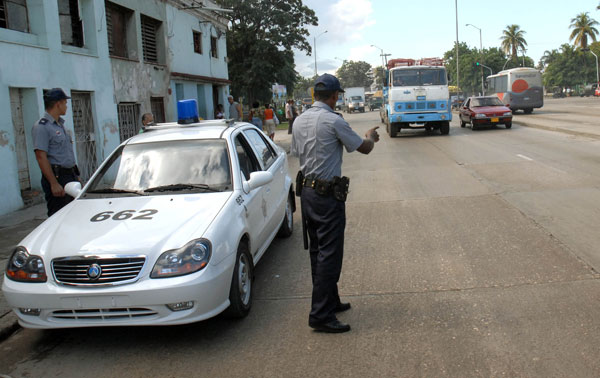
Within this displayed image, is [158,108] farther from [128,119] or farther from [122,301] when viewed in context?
[122,301]

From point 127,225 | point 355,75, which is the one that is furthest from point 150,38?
point 355,75

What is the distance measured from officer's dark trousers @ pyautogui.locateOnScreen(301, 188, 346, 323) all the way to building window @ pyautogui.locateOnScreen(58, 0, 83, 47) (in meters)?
10.5

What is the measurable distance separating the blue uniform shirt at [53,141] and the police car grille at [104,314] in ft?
8.24

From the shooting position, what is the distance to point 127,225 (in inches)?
164

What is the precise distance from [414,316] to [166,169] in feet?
8.72

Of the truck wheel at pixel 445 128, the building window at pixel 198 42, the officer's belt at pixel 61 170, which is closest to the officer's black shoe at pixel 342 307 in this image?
the officer's belt at pixel 61 170

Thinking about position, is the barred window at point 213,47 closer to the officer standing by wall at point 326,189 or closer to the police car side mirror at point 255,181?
the police car side mirror at point 255,181

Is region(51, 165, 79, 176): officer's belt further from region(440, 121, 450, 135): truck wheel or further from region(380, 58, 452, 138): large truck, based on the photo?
region(440, 121, 450, 135): truck wheel

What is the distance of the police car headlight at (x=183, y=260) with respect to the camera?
3.79 m

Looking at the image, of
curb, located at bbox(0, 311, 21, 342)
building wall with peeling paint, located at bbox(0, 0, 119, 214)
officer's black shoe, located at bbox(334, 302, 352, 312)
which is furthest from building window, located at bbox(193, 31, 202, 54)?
officer's black shoe, located at bbox(334, 302, 352, 312)

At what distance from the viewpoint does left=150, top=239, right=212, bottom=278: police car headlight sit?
379 cm

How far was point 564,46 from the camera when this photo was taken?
91.5 m

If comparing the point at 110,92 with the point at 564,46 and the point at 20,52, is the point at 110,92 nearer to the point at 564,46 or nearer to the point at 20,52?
the point at 20,52

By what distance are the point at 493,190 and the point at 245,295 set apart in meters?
6.31
